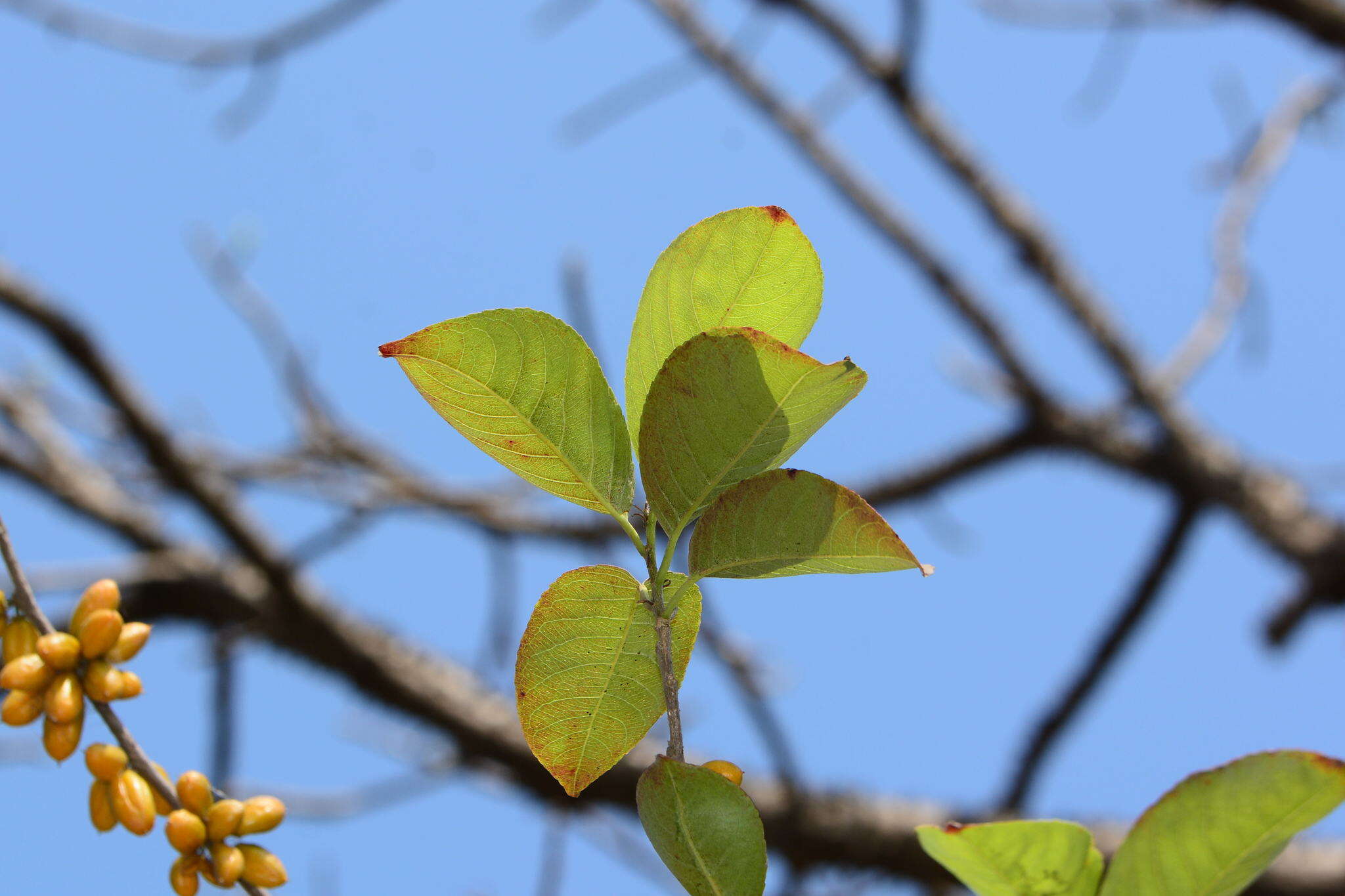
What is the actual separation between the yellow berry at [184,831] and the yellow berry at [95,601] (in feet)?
0.28

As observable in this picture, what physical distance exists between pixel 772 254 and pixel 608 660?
140mm

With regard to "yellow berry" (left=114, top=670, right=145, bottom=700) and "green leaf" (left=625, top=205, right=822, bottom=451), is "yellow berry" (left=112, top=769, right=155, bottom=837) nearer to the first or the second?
"yellow berry" (left=114, top=670, right=145, bottom=700)

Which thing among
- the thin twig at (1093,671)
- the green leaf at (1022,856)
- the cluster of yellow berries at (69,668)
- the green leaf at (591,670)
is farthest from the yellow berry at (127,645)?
the thin twig at (1093,671)

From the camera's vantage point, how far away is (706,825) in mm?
290

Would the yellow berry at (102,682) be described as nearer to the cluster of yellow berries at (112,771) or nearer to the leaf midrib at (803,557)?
the cluster of yellow berries at (112,771)

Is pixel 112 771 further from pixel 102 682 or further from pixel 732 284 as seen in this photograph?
pixel 732 284

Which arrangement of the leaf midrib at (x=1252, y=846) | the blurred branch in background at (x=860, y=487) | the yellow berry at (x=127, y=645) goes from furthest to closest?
the blurred branch in background at (x=860, y=487), the yellow berry at (x=127, y=645), the leaf midrib at (x=1252, y=846)

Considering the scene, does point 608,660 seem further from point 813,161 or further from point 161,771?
point 813,161

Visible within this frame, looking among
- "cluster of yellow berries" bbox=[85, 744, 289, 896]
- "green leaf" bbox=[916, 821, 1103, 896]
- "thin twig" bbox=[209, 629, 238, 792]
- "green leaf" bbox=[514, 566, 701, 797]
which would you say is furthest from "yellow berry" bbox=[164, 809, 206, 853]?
"thin twig" bbox=[209, 629, 238, 792]

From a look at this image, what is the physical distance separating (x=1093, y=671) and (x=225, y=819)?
5.44 ft

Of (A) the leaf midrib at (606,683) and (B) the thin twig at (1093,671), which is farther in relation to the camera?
(B) the thin twig at (1093,671)

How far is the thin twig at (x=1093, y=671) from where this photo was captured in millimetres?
1733

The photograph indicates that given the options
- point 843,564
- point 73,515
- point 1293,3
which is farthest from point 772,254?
point 73,515

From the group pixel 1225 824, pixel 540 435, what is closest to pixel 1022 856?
pixel 1225 824
